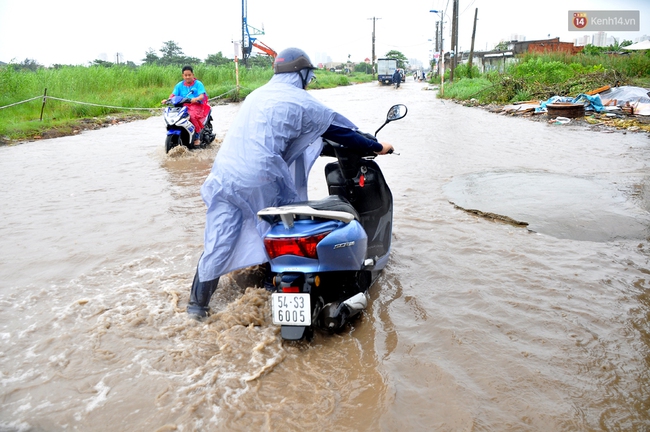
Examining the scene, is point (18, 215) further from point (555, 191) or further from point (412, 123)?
point (412, 123)

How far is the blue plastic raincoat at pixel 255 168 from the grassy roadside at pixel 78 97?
9950mm

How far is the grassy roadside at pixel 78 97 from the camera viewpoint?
12422 mm

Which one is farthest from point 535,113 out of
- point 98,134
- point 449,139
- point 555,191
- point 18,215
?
point 18,215

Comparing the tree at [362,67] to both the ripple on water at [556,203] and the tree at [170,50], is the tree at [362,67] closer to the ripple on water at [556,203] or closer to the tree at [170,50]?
the tree at [170,50]

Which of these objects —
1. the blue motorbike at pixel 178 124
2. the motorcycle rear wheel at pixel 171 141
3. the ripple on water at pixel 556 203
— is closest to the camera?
the ripple on water at pixel 556 203

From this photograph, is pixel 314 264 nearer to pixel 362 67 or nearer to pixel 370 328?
pixel 370 328

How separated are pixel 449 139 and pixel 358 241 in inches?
338

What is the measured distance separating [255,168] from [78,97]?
15.8m

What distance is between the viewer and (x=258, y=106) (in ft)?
9.69

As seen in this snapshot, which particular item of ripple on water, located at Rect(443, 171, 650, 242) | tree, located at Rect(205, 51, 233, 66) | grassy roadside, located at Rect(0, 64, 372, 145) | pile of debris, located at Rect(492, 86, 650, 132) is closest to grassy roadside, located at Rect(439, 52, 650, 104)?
pile of debris, located at Rect(492, 86, 650, 132)

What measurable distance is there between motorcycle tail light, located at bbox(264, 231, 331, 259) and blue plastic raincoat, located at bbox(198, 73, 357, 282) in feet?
1.08

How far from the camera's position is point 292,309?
2.64 meters

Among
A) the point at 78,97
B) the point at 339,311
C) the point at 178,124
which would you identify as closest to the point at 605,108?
the point at 178,124

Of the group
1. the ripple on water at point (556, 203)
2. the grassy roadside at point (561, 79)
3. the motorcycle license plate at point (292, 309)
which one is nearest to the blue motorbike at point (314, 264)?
the motorcycle license plate at point (292, 309)
